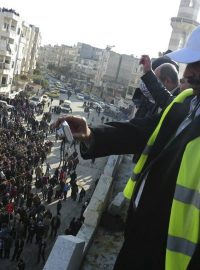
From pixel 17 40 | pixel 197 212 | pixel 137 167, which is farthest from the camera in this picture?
pixel 17 40

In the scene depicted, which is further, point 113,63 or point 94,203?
point 113,63

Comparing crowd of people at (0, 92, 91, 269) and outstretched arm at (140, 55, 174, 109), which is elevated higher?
outstretched arm at (140, 55, 174, 109)

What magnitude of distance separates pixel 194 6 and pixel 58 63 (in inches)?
3255

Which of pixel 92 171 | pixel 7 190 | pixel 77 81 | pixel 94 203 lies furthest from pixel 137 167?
pixel 77 81

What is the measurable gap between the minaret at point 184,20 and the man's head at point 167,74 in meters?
46.8

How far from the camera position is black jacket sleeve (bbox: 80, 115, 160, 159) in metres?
2.58

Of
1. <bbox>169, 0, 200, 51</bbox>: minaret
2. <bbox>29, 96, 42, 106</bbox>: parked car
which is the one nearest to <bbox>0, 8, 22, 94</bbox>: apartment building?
<bbox>29, 96, 42, 106</bbox>: parked car

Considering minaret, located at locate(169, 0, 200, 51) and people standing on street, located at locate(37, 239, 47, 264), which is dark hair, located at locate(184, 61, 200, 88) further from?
minaret, located at locate(169, 0, 200, 51)

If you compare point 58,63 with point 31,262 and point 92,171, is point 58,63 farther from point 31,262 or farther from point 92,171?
point 31,262

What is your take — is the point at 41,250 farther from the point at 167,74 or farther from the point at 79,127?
the point at 79,127

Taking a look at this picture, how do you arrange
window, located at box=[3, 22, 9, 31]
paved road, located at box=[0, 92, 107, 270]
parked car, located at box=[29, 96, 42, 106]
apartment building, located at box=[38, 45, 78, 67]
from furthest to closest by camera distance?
1. apartment building, located at box=[38, 45, 78, 67]
2. window, located at box=[3, 22, 9, 31]
3. parked car, located at box=[29, 96, 42, 106]
4. paved road, located at box=[0, 92, 107, 270]

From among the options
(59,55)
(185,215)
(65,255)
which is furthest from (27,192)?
(59,55)

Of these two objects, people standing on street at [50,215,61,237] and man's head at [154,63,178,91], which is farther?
people standing on street at [50,215,61,237]

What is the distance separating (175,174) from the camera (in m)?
2.08
